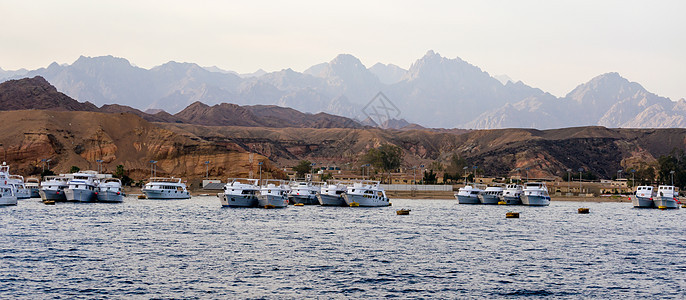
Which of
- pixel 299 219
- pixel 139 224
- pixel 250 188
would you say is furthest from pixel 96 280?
pixel 250 188

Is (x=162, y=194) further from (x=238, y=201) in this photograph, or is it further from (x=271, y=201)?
(x=271, y=201)

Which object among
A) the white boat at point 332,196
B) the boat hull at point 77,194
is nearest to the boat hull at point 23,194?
the boat hull at point 77,194

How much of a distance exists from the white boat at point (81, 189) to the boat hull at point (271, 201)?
1607 inches

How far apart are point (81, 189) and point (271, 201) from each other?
44.4 m

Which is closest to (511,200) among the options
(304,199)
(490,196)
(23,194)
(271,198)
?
(490,196)

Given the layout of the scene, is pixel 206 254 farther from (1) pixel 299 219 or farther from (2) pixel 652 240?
(2) pixel 652 240

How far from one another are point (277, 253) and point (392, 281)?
18.2 metres

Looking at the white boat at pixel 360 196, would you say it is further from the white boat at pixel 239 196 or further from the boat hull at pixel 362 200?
the white boat at pixel 239 196

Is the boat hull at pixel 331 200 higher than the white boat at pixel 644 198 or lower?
lower

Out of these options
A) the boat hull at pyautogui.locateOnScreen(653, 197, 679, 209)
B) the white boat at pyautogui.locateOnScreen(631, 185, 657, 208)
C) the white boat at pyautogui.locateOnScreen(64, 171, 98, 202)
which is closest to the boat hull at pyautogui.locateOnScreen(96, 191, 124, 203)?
the white boat at pyautogui.locateOnScreen(64, 171, 98, 202)

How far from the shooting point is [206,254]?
2744 inches

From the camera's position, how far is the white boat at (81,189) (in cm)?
15712

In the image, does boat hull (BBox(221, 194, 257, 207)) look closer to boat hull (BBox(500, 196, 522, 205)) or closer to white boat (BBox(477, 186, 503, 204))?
white boat (BBox(477, 186, 503, 204))

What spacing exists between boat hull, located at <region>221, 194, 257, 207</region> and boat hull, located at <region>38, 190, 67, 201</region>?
39.6 metres
